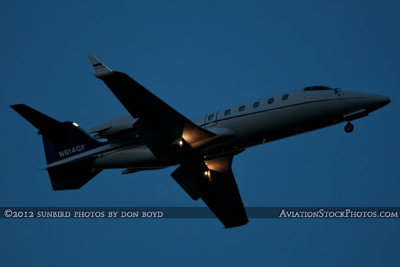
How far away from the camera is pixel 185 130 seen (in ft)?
71.4

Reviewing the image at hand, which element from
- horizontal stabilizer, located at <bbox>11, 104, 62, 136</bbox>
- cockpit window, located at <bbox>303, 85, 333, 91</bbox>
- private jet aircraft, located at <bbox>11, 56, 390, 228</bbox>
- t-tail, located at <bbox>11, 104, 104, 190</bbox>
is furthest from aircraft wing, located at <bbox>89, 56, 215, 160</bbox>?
horizontal stabilizer, located at <bbox>11, 104, 62, 136</bbox>

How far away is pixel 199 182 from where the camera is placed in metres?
25.5

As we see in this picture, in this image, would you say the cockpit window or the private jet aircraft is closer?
the private jet aircraft

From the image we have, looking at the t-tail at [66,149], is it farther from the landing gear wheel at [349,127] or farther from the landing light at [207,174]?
the landing gear wheel at [349,127]

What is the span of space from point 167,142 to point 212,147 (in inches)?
72.5

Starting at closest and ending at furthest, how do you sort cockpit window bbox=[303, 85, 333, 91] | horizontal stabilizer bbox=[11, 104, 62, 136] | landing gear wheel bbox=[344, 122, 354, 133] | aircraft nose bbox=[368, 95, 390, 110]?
1. aircraft nose bbox=[368, 95, 390, 110]
2. landing gear wheel bbox=[344, 122, 354, 133]
3. cockpit window bbox=[303, 85, 333, 91]
4. horizontal stabilizer bbox=[11, 104, 62, 136]

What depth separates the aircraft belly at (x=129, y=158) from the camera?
76.2ft

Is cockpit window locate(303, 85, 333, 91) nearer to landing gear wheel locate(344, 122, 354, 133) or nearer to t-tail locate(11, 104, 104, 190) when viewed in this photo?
landing gear wheel locate(344, 122, 354, 133)

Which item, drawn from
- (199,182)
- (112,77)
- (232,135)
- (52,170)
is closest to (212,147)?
(232,135)

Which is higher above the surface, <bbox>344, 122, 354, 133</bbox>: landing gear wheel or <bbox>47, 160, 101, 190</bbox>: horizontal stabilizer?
<bbox>47, 160, 101, 190</bbox>: horizontal stabilizer

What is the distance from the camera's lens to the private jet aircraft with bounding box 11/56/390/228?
20.9 metres

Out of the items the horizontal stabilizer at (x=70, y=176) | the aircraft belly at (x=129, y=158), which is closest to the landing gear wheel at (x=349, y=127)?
the aircraft belly at (x=129, y=158)

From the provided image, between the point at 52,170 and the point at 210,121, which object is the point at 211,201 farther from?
the point at 52,170

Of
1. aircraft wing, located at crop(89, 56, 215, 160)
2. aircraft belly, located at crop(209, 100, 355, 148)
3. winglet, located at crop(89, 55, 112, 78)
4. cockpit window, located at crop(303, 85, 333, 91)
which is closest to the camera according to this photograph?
winglet, located at crop(89, 55, 112, 78)
